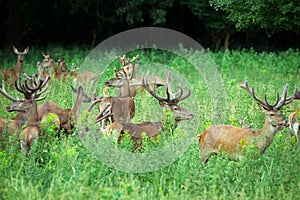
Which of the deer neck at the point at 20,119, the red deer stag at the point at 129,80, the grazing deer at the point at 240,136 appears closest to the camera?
the grazing deer at the point at 240,136

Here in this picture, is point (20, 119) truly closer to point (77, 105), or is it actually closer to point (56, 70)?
point (77, 105)

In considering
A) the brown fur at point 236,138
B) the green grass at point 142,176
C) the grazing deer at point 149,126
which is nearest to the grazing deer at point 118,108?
the grazing deer at point 149,126

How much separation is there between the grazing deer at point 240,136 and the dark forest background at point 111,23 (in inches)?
652

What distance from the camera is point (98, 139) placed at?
7.80 metres

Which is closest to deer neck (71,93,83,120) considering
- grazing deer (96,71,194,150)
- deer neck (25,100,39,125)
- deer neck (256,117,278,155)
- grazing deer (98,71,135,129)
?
grazing deer (98,71,135,129)

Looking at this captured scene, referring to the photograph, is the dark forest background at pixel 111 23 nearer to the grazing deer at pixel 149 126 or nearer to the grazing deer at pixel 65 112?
the grazing deer at pixel 65 112

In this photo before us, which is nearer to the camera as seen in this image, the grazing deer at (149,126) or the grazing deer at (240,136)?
the grazing deer at (240,136)

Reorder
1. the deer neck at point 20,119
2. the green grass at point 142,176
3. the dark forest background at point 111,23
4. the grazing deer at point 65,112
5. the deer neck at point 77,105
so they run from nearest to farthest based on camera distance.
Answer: the green grass at point 142,176 → the deer neck at point 20,119 → the grazing deer at point 65,112 → the deer neck at point 77,105 → the dark forest background at point 111,23

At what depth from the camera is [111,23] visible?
28.2 m

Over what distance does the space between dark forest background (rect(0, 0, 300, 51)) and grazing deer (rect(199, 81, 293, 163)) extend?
1657 centimetres

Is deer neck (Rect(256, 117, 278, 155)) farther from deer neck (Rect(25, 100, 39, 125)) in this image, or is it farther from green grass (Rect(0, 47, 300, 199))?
deer neck (Rect(25, 100, 39, 125))

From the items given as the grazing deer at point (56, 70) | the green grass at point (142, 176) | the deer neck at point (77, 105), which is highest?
the grazing deer at point (56, 70)

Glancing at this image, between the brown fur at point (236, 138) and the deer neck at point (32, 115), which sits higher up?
the deer neck at point (32, 115)

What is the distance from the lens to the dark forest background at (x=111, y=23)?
84.0ft
